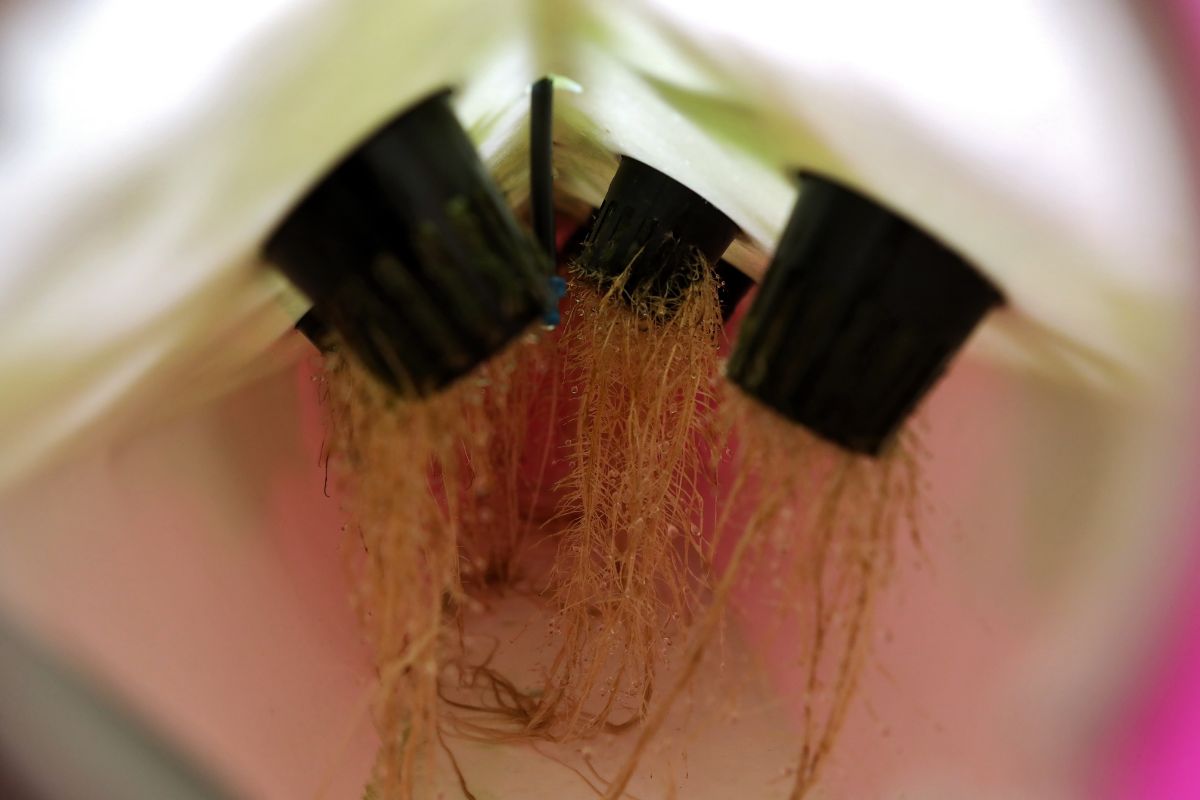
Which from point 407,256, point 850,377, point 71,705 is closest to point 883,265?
point 850,377

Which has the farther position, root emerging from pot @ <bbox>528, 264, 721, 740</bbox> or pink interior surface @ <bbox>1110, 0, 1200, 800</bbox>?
root emerging from pot @ <bbox>528, 264, 721, 740</bbox>

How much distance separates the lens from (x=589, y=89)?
43cm

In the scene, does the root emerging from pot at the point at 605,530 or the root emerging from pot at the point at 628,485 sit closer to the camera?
the root emerging from pot at the point at 605,530

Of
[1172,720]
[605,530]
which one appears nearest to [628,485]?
[605,530]

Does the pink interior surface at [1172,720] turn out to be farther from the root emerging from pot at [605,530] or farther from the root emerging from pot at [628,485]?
the root emerging from pot at [628,485]

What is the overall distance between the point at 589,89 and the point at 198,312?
23 centimetres

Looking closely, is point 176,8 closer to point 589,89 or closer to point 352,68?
point 352,68

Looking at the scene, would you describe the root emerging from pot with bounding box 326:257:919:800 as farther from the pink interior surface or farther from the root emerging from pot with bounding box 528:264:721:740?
the pink interior surface

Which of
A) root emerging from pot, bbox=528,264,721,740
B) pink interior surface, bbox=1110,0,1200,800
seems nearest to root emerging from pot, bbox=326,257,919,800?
root emerging from pot, bbox=528,264,721,740

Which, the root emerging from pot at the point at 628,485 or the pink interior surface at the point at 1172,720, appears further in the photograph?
→ the root emerging from pot at the point at 628,485

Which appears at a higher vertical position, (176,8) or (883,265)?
(176,8)

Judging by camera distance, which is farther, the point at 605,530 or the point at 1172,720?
the point at 605,530

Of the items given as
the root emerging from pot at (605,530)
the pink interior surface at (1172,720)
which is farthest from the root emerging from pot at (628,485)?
the pink interior surface at (1172,720)

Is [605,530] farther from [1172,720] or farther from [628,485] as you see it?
[1172,720]
